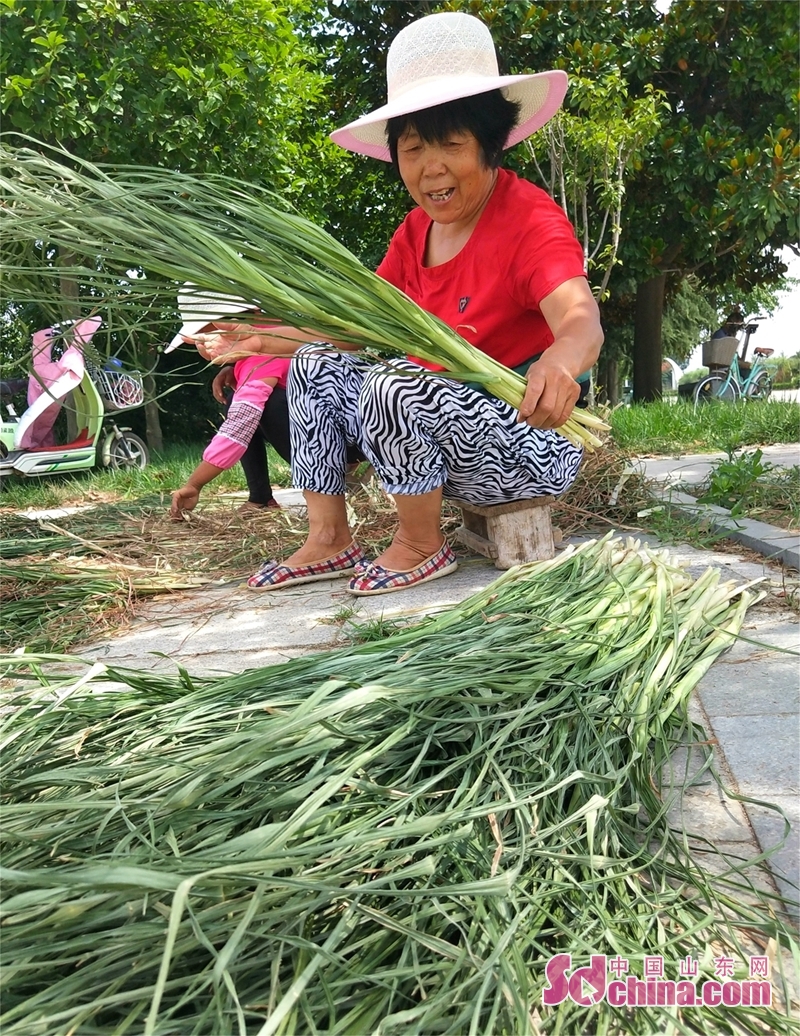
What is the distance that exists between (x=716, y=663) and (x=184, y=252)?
51.1 inches

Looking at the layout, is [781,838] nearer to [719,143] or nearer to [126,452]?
[126,452]

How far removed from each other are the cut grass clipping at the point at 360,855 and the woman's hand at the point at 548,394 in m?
0.55

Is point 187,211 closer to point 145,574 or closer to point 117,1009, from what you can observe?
point 117,1009

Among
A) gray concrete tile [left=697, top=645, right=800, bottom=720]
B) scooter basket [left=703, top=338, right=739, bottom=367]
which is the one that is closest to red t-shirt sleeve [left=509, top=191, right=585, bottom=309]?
gray concrete tile [left=697, top=645, right=800, bottom=720]

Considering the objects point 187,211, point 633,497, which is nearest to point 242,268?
point 187,211

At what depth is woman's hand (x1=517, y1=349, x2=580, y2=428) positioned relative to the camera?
166 centimetres

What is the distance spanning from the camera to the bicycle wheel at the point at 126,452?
7266 mm

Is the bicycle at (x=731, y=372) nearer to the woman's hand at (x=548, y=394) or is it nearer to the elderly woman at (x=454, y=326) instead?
the elderly woman at (x=454, y=326)

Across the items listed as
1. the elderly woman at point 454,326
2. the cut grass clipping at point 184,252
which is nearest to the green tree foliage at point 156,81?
the elderly woman at point 454,326

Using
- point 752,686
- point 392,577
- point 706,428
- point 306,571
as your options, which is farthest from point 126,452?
point 752,686

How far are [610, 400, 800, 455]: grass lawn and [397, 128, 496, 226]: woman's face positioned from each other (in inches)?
114

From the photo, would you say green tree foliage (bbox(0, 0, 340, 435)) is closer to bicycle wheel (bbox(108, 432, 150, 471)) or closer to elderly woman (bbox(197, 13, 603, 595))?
bicycle wheel (bbox(108, 432, 150, 471))

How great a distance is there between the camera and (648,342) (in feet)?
34.8

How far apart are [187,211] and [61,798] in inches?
39.5
